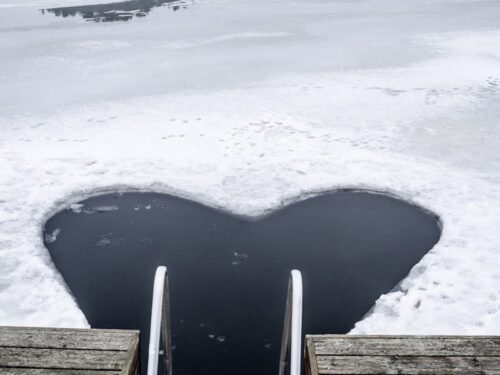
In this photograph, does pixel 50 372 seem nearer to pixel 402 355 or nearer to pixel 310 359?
pixel 310 359

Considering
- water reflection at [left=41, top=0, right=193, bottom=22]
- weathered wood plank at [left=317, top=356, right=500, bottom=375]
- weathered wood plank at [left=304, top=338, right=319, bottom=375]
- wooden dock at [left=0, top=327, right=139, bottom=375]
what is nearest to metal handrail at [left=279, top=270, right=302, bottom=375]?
weathered wood plank at [left=304, top=338, right=319, bottom=375]

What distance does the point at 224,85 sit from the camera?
12656mm

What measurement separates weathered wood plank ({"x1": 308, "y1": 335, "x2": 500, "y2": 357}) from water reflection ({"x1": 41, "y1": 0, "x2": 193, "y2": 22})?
74.0ft

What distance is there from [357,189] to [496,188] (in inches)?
85.0

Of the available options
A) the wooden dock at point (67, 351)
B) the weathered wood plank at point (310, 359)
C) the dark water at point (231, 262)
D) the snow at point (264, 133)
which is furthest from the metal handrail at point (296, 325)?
the snow at point (264, 133)

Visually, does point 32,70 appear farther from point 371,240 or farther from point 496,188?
point 496,188

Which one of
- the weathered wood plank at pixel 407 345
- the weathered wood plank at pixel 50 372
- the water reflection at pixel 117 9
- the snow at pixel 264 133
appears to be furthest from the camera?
the water reflection at pixel 117 9

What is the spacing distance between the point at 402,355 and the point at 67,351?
241 cm

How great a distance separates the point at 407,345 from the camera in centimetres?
329

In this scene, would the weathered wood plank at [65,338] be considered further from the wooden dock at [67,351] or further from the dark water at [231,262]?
the dark water at [231,262]

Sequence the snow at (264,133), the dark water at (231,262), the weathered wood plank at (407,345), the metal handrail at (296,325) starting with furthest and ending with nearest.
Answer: the snow at (264,133) < the dark water at (231,262) < the weathered wood plank at (407,345) < the metal handrail at (296,325)

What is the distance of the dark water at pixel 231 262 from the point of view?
4.51 m

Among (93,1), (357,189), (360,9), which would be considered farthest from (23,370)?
(93,1)

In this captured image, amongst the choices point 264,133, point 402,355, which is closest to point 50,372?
point 402,355
